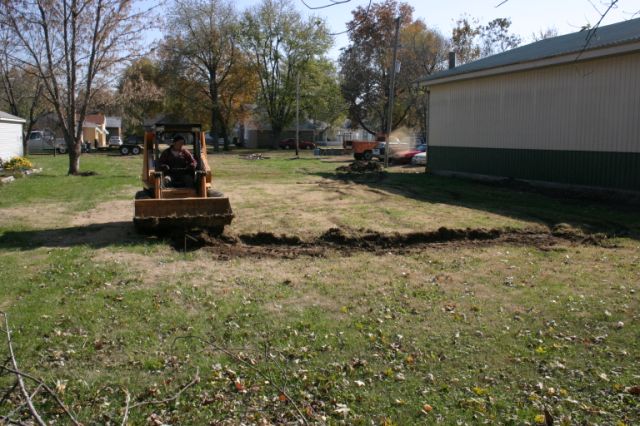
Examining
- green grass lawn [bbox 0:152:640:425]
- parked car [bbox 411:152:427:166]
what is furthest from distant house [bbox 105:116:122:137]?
green grass lawn [bbox 0:152:640:425]

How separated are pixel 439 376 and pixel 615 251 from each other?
676cm

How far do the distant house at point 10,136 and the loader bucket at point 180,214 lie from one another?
80.5 feet

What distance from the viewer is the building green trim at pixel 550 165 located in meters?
16.8

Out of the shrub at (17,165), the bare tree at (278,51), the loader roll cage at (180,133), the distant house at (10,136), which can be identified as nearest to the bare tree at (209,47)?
the bare tree at (278,51)

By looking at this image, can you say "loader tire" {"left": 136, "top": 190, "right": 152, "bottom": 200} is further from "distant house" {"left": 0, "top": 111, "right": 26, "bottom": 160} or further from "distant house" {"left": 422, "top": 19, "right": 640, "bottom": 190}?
"distant house" {"left": 0, "top": 111, "right": 26, "bottom": 160}

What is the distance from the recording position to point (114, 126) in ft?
300

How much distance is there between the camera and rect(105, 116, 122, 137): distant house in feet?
300

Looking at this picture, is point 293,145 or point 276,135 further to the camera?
point 293,145

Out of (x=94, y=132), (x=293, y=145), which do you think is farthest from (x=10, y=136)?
(x=293, y=145)

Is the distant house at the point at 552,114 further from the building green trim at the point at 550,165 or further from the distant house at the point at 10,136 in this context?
the distant house at the point at 10,136

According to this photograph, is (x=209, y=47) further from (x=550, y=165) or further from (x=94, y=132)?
(x=550, y=165)

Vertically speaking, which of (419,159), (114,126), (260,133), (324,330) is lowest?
(324,330)

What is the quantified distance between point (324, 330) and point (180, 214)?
5090 mm

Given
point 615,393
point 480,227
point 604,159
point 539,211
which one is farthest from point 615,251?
point 604,159
